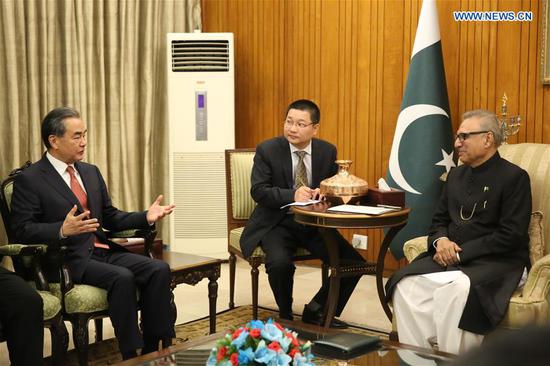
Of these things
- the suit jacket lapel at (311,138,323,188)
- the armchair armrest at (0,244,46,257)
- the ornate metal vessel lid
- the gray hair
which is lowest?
the armchair armrest at (0,244,46,257)

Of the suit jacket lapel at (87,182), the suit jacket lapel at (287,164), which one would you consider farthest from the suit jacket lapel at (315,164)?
the suit jacket lapel at (87,182)

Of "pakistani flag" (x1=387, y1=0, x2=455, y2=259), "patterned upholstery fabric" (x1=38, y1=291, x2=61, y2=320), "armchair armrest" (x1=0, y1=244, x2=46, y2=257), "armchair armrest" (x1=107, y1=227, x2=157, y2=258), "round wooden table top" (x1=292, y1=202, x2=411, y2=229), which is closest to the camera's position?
"patterned upholstery fabric" (x1=38, y1=291, x2=61, y2=320)

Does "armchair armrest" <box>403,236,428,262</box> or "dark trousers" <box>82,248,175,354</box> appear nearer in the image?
"dark trousers" <box>82,248,175,354</box>

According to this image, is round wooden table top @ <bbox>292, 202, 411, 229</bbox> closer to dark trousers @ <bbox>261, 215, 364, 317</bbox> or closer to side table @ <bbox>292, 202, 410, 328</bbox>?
side table @ <bbox>292, 202, 410, 328</bbox>

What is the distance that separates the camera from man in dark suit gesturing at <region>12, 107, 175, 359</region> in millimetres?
3264

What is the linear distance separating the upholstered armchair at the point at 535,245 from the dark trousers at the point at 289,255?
447 millimetres

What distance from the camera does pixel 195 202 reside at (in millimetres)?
6090

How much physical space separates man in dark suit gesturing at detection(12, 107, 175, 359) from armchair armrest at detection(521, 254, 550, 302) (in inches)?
66.8

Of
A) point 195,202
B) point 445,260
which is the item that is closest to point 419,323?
point 445,260

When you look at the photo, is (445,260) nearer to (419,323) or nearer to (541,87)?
(419,323)

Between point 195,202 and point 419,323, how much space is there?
9.95ft

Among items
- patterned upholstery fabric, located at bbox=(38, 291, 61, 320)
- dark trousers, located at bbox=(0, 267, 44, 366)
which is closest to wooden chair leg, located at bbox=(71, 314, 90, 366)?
patterned upholstery fabric, located at bbox=(38, 291, 61, 320)
